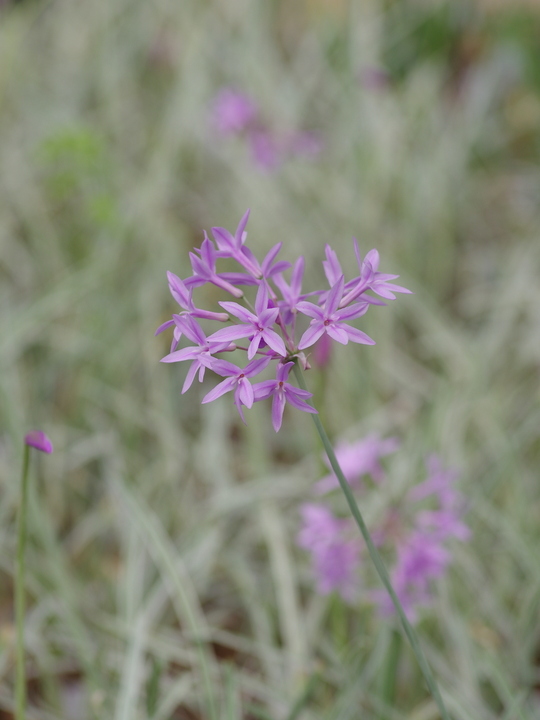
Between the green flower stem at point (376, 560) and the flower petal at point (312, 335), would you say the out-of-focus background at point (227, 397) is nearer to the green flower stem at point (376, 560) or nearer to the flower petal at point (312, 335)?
the green flower stem at point (376, 560)

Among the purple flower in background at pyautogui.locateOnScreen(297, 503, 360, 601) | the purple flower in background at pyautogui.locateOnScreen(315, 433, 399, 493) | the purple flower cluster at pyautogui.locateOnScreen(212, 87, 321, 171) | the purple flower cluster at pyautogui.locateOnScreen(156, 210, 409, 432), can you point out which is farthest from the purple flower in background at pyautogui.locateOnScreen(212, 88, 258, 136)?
the purple flower cluster at pyautogui.locateOnScreen(156, 210, 409, 432)

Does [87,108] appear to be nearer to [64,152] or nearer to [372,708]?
[64,152]

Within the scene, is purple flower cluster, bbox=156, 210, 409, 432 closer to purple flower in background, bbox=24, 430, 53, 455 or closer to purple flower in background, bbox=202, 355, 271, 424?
purple flower in background, bbox=202, 355, 271, 424

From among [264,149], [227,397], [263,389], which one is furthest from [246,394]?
[264,149]

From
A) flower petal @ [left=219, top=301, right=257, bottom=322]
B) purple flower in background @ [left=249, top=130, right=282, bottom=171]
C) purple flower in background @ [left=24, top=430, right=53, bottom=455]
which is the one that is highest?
purple flower in background @ [left=249, top=130, right=282, bottom=171]

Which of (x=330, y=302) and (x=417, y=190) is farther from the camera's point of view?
(x=417, y=190)

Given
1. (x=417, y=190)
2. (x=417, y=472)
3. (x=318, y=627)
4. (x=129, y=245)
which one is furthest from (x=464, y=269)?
(x=318, y=627)

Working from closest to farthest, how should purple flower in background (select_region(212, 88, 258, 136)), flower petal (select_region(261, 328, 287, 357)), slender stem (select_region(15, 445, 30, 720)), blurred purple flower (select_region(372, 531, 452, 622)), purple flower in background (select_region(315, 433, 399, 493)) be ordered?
flower petal (select_region(261, 328, 287, 357)) < slender stem (select_region(15, 445, 30, 720)) < blurred purple flower (select_region(372, 531, 452, 622)) < purple flower in background (select_region(315, 433, 399, 493)) < purple flower in background (select_region(212, 88, 258, 136))

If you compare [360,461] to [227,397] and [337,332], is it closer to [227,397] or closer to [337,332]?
[337,332]
